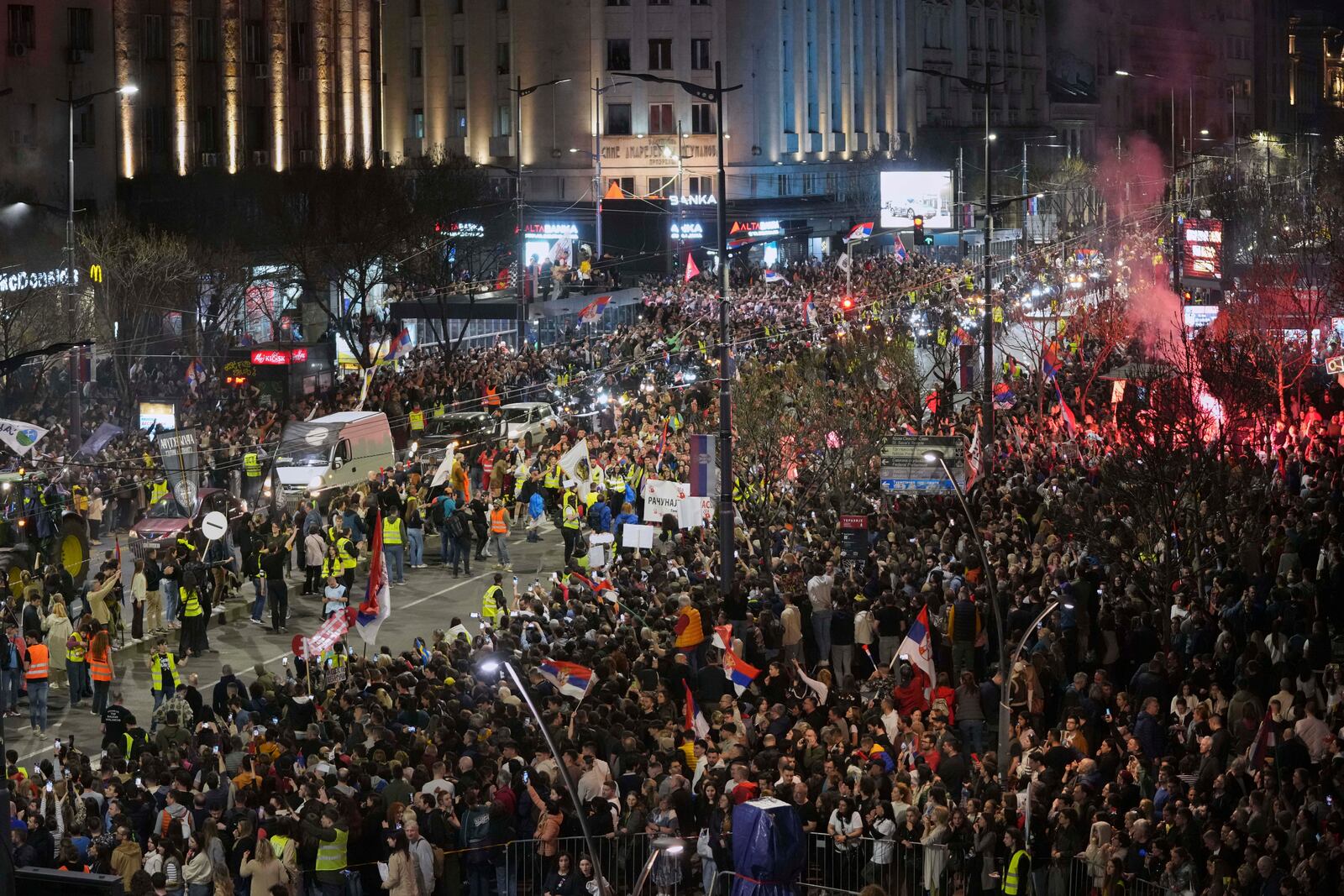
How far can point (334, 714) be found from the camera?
19594 mm

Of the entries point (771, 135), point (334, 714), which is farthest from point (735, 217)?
point (334, 714)

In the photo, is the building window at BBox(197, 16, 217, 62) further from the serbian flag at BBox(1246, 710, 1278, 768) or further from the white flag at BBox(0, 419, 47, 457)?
the serbian flag at BBox(1246, 710, 1278, 768)

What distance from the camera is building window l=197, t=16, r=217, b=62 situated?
235 ft

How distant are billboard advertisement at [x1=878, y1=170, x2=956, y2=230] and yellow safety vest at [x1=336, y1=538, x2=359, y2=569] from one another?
Answer: 4705 cm

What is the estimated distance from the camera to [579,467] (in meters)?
32.5

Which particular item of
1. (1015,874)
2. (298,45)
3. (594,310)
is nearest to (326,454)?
(594,310)

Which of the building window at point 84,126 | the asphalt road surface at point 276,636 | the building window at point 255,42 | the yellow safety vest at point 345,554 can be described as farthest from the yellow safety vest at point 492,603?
the building window at point 255,42

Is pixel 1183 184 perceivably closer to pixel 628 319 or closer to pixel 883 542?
pixel 628 319

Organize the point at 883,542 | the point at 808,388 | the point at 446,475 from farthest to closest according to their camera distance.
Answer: the point at 808,388, the point at 446,475, the point at 883,542

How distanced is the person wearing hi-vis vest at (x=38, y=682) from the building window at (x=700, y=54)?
65.1m

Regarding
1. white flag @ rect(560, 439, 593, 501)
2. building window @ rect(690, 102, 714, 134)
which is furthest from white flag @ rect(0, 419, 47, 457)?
building window @ rect(690, 102, 714, 134)

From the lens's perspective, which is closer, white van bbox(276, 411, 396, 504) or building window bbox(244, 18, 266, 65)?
white van bbox(276, 411, 396, 504)

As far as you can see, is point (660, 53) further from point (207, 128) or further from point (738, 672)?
point (738, 672)

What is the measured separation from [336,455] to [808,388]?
8.99 meters
